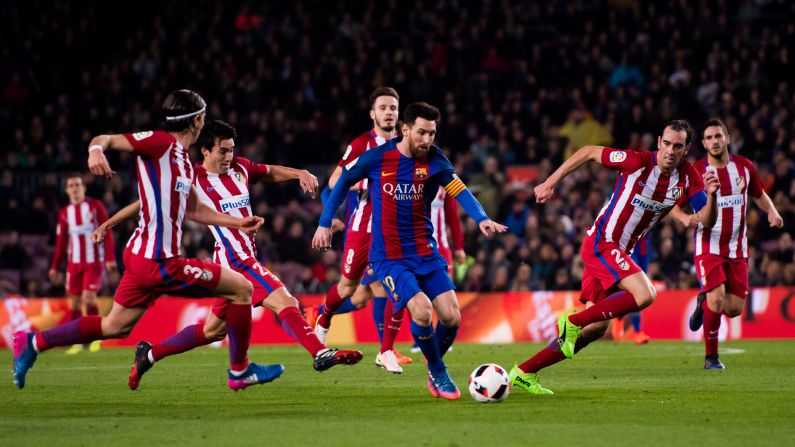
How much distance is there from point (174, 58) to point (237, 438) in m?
19.4

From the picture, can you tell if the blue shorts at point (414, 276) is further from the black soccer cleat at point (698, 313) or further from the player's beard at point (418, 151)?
the black soccer cleat at point (698, 313)

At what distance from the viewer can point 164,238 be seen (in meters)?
8.56

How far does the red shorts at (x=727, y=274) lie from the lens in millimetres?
12641

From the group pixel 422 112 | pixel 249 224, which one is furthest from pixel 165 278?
pixel 422 112

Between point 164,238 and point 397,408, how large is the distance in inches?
81.6

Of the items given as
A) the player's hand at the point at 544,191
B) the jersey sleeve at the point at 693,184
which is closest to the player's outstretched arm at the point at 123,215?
the player's hand at the point at 544,191

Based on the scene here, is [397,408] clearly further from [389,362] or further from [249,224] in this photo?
[389,362]

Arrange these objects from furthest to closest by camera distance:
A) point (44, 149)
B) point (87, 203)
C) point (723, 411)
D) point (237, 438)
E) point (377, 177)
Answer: point (44, 149), point (87, 203), point (377, 177), point (723, 411), point (237, 438)

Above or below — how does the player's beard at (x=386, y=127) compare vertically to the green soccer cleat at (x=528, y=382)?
above

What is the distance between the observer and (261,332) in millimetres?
18547

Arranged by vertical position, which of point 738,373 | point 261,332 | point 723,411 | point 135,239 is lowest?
point 261,332

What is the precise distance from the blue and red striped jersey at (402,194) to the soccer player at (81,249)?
28.8ft

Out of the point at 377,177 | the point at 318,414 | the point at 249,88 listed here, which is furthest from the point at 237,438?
the point at 249,88

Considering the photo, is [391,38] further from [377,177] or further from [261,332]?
[377,177]
